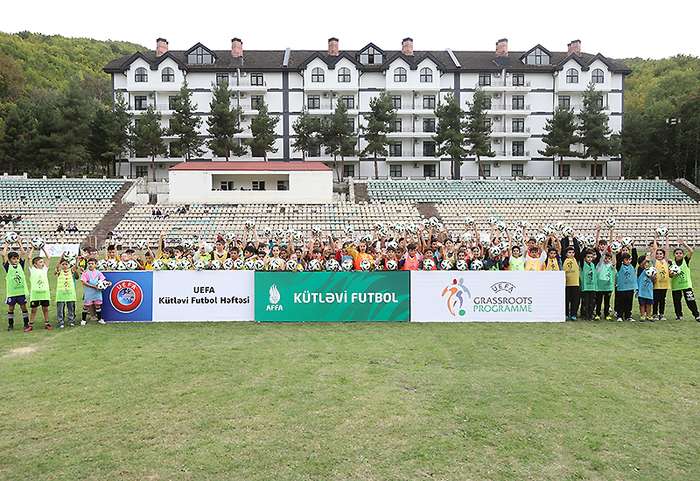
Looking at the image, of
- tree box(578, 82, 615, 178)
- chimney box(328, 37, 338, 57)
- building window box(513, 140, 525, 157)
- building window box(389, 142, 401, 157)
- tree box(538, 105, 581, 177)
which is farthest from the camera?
chimney box(328, 37, 338, 57)

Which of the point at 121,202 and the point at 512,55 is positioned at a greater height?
the point at 512,55

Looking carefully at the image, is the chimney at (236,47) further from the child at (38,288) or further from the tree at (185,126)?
the child at (38,288)

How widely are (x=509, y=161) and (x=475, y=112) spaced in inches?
339

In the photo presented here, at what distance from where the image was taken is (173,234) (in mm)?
32000

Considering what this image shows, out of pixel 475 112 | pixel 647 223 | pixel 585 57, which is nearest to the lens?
pixel 647 223

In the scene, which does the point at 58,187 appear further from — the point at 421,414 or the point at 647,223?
the point at 647,223

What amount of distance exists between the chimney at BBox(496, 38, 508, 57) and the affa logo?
53769 mm

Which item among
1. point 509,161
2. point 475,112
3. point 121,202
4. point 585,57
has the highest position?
point 585,57

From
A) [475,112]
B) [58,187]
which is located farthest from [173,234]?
[475,112]

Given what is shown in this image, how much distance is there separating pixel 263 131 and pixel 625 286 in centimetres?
4265

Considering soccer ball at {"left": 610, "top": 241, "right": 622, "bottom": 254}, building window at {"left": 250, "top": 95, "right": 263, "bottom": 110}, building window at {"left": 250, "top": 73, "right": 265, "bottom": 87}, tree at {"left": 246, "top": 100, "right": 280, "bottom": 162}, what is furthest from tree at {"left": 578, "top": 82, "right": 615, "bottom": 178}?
soccer ball at {"left": 610, "top": 241, "right": 622, "bottom": 254}

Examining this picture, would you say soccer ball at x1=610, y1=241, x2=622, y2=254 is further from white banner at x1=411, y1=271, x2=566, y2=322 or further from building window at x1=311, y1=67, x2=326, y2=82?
building window at x1=311, y1=67, x2=326, y2=82

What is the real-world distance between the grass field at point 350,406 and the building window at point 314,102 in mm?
47258

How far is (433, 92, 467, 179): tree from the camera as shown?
48.6 metres
